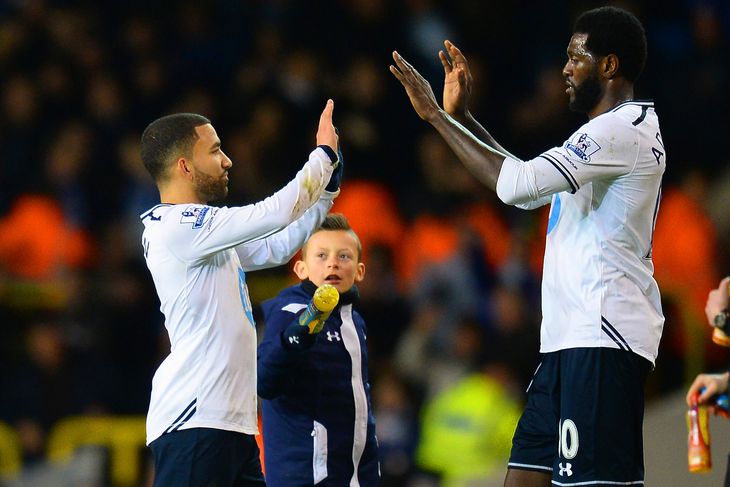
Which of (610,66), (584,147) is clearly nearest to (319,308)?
(584,147)

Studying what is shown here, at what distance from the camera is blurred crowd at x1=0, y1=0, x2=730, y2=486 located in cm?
894

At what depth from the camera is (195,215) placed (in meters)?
4.58

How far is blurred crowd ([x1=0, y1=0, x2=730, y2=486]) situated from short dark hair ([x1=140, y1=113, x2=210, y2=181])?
4126 mm

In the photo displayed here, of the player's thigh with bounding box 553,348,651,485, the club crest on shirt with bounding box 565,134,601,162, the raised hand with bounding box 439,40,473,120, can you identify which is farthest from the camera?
the raised hand with bounding box 439,40,473,120

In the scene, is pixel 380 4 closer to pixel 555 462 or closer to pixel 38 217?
pixel 38 217

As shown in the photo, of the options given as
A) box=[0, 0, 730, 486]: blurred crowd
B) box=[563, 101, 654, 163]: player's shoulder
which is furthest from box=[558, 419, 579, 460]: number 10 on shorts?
box=[0, 0, 730, 486]: blurred crowd

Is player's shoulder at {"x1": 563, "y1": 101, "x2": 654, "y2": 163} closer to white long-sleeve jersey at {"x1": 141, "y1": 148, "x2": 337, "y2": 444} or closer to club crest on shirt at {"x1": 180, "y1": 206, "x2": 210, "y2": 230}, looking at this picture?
white long-sleeve jersey at {"x1": 141, "y1": 148, "x2": 337, "y2": 444}

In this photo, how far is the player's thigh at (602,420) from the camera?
4.39 metres

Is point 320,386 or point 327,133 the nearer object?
point 327,133

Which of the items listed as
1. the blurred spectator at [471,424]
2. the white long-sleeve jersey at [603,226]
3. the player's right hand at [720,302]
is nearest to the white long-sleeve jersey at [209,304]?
the white long-sleeve jersey at [603,226]

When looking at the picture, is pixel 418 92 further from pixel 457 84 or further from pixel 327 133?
pixel 327 133

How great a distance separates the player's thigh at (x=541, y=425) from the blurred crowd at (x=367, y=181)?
141 inches

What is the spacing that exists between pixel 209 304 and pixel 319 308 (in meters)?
0.41

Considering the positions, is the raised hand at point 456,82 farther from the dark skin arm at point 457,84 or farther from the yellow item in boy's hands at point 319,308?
the yellow item in boy's hands at point 319,308
